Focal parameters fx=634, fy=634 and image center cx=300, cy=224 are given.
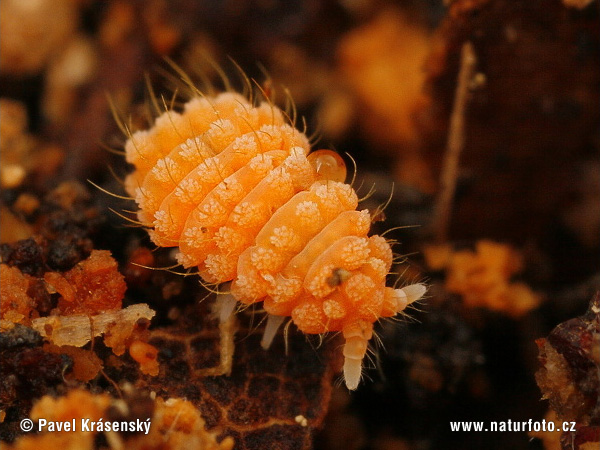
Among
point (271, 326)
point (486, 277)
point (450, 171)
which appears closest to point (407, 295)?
point (271, 326)

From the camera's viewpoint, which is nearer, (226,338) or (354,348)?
(354,348)

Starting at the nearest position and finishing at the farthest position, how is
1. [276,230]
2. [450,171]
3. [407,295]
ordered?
[276,230] < [407,295] < [450,171]

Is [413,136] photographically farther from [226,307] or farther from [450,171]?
[226,307]

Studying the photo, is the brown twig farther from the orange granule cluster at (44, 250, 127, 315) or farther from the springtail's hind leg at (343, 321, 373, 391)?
the orange granule cluster at (44, 250, 127, 315)

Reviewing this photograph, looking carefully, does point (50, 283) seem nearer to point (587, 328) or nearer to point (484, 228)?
point (587, 328)

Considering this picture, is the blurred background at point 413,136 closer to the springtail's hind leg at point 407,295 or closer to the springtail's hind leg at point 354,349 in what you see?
the springtail's hind leg at point 354,349

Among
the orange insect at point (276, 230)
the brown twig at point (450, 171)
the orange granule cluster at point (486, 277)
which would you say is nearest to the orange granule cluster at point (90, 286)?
the orange insect at point (276, 230)

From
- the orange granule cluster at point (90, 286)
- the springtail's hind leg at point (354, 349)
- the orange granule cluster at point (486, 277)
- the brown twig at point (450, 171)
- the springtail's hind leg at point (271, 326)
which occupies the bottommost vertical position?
the springtail's hind leg at point (354, 349)
